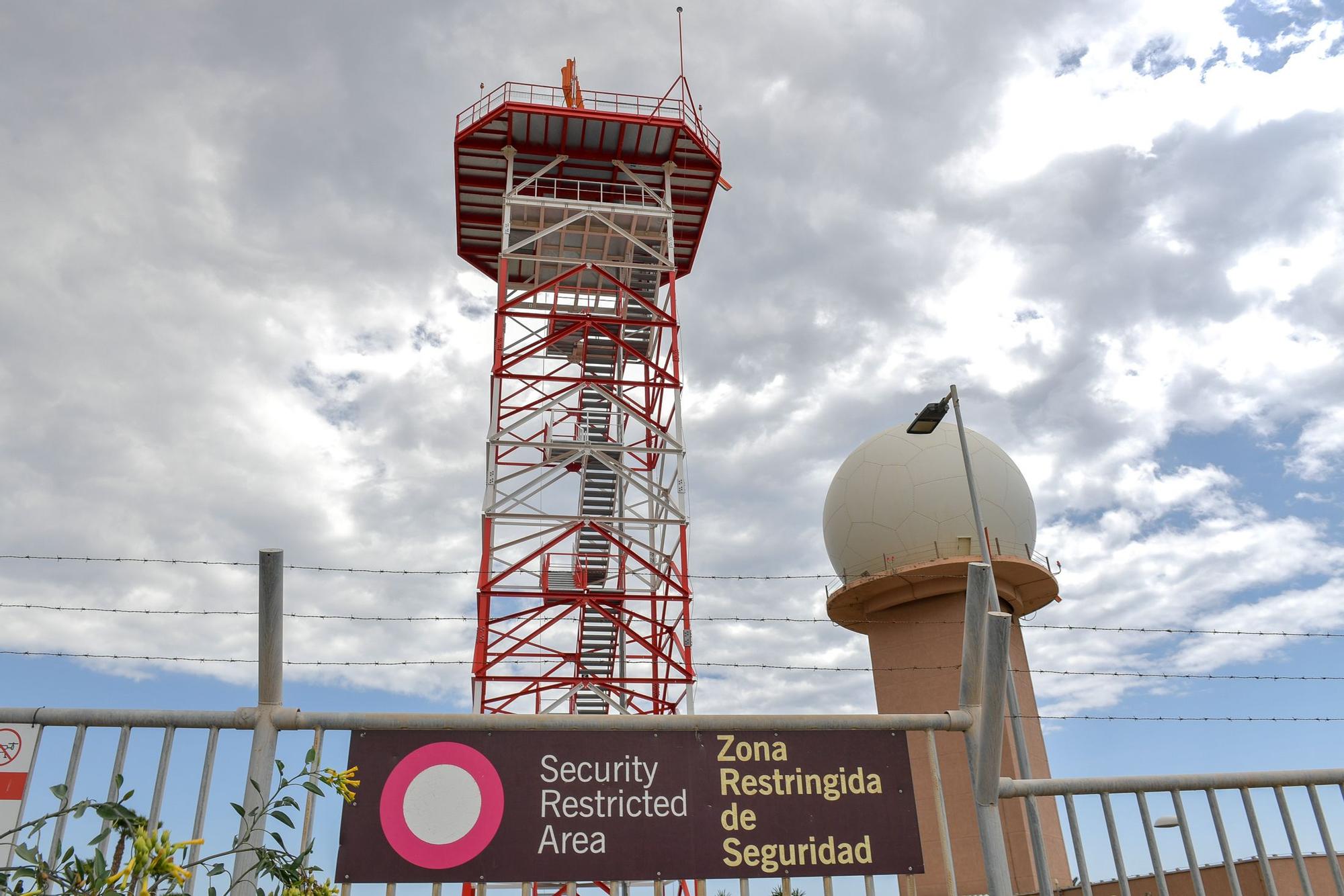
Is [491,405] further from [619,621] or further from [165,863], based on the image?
[165,863]

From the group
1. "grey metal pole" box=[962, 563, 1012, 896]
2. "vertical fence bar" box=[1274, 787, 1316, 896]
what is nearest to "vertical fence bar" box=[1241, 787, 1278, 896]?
"vertical fence bar" box=[1274, 787, 1316, 896]

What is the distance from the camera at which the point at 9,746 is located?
11.2 ft

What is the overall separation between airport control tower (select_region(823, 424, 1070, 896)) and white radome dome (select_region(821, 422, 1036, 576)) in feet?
0.09

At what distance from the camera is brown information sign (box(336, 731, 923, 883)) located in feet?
11.7

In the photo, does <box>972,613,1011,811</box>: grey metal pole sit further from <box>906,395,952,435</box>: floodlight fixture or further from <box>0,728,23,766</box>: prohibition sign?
<box>906,395,952,435</box>: floodlight fixture

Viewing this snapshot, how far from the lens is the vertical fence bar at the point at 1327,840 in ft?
12.0

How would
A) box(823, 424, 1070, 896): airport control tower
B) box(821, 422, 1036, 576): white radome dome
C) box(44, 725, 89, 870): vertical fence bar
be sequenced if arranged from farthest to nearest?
box(821, 422, 1036, 576): white radome dome
box(823, 424, 1070, 896): airport control tower
box(44, 725, 89, 870): vertical fence bar

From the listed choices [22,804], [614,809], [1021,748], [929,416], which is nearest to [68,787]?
[22,804]

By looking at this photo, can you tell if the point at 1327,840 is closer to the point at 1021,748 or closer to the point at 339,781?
the point at 339,781

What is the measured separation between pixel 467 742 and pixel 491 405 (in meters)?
16.8

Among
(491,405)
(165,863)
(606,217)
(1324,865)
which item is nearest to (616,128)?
(606,217)

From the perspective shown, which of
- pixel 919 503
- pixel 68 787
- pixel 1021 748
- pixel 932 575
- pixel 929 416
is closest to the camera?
pixel 68 787

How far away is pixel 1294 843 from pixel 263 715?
162 inches

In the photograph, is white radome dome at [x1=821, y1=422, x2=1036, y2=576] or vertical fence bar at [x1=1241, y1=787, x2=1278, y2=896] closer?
vertical fence bar at [x1=1241, y1=787, x2=1278, y2=896]
